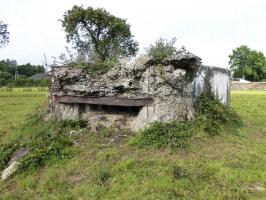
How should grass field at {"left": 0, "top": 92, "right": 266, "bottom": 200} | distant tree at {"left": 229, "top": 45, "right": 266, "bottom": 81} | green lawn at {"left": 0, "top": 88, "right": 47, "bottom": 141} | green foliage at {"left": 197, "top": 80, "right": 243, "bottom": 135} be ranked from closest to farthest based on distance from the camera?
grass field at {"left": 0, "top": 92, "right": 266, "bottom": 200} < green foliage at {"left": 197, "top": 80, "right": 243, "bottom": 135} < green lawn at {"left": 0, "top": 88, "right": 47, "bottom": 141} < distant tree at {"left": 229, "top": 45, "right": 266, "bottom": 81}

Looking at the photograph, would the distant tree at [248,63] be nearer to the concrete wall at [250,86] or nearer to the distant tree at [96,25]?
the concrete wall at [250,86]

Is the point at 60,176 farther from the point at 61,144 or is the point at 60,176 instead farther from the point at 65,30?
the point at 65,30

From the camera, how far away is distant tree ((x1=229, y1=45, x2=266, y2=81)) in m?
85.2

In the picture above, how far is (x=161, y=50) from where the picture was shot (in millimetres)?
7746

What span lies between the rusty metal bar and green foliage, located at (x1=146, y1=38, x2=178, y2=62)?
950mm

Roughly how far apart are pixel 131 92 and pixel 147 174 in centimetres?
247

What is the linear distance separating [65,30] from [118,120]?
2814 cm

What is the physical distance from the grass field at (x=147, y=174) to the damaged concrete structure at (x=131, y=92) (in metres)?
0.79

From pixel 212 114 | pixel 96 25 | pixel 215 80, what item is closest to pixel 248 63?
pixel 96 25

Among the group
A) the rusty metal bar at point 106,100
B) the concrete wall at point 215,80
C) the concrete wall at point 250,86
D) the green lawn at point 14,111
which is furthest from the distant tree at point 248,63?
the rusty metal bar at point 106,100

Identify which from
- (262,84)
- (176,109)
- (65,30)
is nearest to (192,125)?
(176,109)

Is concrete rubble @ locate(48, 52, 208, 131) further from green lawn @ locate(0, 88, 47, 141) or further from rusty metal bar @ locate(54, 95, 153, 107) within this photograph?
green lawn @ locate(0, 88, 47, 141)

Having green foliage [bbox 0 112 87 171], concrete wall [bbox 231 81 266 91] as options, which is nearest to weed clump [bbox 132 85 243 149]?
green foliage [bbox 0 112 87 171]

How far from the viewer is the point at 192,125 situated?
7.22m
